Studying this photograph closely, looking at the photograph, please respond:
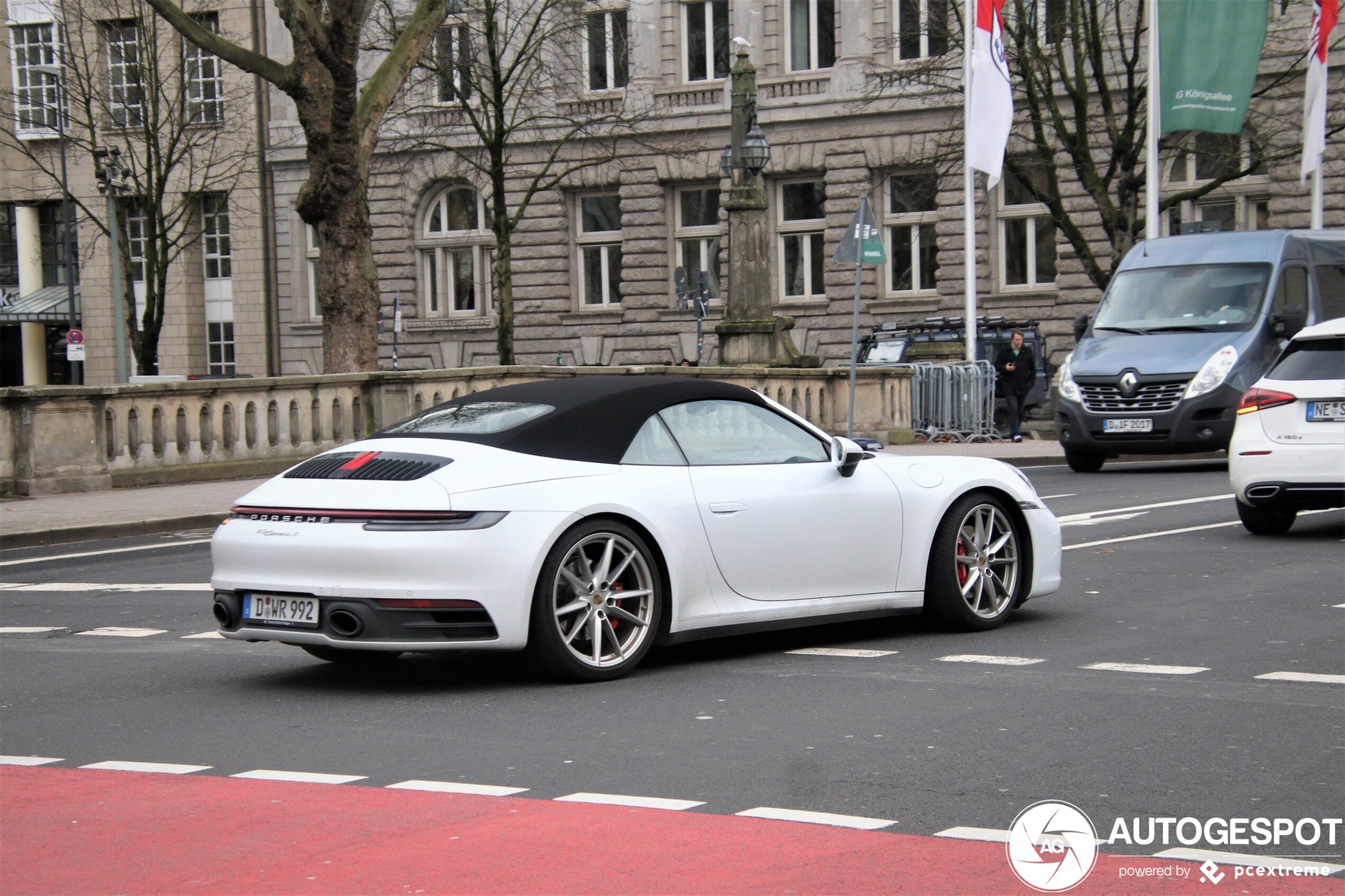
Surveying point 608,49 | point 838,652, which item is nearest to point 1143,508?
point 838,652

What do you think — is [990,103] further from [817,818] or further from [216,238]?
[216,238]

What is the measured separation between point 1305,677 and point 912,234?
36.9 metres

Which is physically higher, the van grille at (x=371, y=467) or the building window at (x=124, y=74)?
the building window at (x=124, y=74)

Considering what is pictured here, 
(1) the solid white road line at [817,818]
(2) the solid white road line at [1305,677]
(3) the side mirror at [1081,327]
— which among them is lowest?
(2) the solid white road line at [1305,677]

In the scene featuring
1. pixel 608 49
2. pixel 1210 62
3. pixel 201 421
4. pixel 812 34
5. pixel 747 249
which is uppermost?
pixel 608 49

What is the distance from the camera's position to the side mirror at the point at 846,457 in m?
8.59

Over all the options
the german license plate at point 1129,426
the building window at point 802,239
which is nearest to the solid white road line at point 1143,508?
the german license plate at point 1129,426

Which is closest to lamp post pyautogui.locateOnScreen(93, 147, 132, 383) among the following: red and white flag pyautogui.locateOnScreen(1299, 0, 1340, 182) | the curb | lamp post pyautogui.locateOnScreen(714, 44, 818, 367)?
lamp post pyautogui.locateOnScreen(714, 44, 818, 367)

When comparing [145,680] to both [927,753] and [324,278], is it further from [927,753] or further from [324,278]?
[324,278]

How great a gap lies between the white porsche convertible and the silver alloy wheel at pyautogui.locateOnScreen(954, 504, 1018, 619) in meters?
0.01

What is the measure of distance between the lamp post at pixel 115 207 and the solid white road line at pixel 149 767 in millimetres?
37646

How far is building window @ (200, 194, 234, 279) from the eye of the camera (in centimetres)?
5219

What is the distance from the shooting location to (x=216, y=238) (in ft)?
173

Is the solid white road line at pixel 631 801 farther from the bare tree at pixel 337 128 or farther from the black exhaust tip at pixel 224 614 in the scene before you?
the bare tree at pixel 337 128
